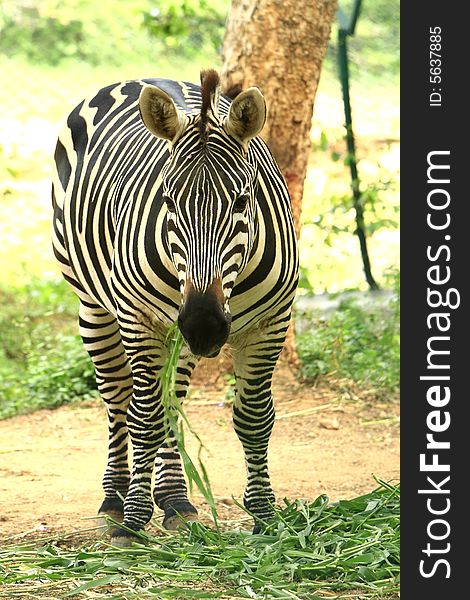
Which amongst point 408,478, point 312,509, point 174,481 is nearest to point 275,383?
point 174,481

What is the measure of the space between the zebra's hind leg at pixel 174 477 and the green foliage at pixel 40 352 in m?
2.88

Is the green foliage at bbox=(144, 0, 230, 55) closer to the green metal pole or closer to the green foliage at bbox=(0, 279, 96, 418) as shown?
the green metal pole

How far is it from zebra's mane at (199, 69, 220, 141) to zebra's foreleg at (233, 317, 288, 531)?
0.96 meters

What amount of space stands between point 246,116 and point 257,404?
1.35 meters

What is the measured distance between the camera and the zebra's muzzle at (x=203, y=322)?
152 inches

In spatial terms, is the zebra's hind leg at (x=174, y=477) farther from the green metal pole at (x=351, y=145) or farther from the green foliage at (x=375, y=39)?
the green foliage at (x=375, y=39)

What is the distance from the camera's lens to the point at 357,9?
30.5 feet

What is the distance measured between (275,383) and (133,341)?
3677 millimetres

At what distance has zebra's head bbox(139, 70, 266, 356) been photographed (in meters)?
3.90

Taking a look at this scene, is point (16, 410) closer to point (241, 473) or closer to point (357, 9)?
point (241, 473)

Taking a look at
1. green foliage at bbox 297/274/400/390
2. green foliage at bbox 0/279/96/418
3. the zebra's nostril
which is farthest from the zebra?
green foliage at bbox 297/274/400/390

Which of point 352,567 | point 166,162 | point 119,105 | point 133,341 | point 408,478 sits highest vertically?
point 119,105

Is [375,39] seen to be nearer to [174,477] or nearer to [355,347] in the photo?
[355,347]

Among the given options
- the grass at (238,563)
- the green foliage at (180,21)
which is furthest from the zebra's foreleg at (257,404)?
the green foliage at (180,21)
